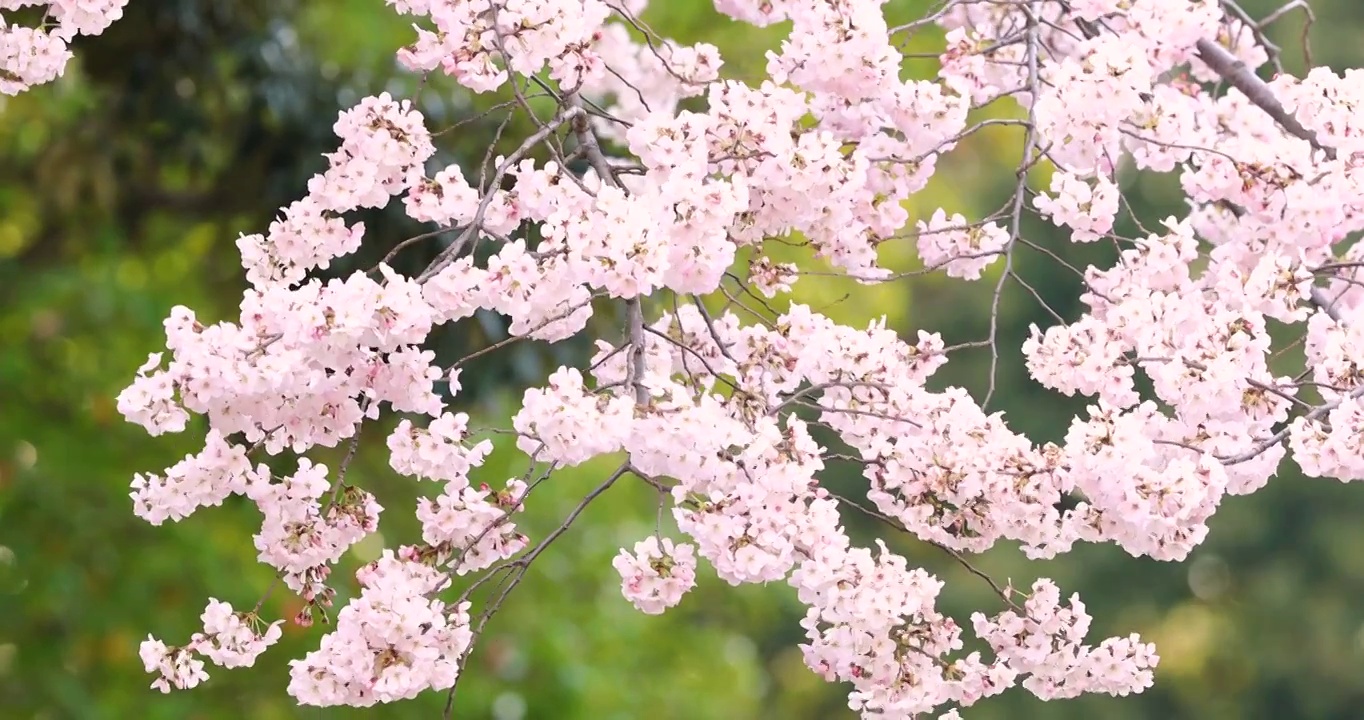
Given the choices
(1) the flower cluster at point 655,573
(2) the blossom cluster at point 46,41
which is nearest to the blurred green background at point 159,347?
(2) the blossom cluster at point 46,41

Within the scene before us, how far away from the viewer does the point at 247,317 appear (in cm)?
230

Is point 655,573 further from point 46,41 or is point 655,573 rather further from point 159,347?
point 159,347

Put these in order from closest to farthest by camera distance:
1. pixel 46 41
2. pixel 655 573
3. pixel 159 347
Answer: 1. pixel 655 573
2. pixel 46 41
3. pixel 159 347

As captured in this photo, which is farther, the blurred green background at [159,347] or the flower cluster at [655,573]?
the blurred green background at [159,347]

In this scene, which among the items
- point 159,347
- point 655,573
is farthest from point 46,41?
point 159,347

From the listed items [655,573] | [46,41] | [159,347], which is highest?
[159,347]

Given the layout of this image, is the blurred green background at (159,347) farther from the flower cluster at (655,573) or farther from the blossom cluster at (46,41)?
the flower cluster at (655,573)

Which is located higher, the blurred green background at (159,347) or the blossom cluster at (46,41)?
the blurred green background at (159,347)

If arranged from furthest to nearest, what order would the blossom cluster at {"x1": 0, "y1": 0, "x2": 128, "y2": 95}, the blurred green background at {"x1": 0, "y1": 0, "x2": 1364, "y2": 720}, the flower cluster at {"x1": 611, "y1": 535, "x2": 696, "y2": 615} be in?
the blurred green background at {"x1": 0, "y1": 0, "x2": 1364, "y2": 720}
the blossom cluster at {"x1": 0, "y1": 0, "x2": 128, "y2": 95}
the flower cluster at {"x1": 611, "y1": 535, "x2": 696, "y2": 615}

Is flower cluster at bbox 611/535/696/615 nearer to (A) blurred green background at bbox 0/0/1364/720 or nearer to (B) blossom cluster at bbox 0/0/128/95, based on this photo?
(B) blossom cluster at bbox 0/0/128/95

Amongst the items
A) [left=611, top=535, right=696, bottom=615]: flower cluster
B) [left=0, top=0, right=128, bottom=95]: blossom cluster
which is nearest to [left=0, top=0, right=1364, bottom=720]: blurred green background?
[left=0, top=0, right=128, bottom=95]: blossom cluster

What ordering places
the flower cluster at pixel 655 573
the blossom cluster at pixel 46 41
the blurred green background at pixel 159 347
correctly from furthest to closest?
1. the blurred green background at pixel 159 347
2. the blossom cluster at pixel 46 41
3. the flower cluster at pixel 655 573

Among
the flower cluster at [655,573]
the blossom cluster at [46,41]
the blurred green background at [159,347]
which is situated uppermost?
the blurred green background at [159,347]

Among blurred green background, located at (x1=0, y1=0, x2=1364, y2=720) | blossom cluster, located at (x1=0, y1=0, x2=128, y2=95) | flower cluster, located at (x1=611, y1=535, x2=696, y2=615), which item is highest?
blurred green background, located at (x1=0, y1=0, x2=1364, y2=720)
